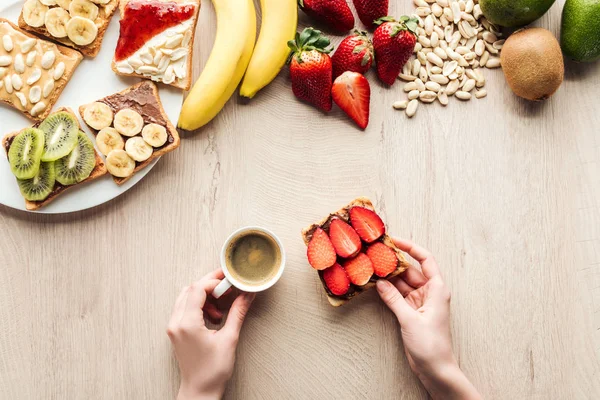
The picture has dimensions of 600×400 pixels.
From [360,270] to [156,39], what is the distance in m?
0.95

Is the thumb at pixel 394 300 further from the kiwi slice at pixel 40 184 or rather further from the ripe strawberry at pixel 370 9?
the kiwi slice at pixel 40 184

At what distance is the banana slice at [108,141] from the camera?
62.3 inches

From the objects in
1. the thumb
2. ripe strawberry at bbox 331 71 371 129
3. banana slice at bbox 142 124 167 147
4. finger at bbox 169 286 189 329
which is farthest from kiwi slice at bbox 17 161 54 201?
the thumb

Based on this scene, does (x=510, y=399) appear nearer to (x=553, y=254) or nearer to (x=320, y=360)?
(x=553, y=254)

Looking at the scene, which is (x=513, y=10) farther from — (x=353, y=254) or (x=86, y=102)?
(x=86, y=102)

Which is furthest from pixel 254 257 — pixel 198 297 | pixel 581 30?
pixel 581 30

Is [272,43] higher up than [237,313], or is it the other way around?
[272,43]

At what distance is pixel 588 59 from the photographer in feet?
5.39

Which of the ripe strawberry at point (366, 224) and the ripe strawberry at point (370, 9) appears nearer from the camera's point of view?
the ripe strawberry at point (366, 224)

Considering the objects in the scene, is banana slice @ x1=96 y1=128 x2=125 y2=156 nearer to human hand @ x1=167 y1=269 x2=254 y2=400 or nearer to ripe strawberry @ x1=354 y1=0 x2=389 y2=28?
human hand @ x1=167 y1=269 x2=254 y2=400

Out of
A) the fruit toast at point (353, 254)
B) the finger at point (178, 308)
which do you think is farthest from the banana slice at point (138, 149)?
the fruit toast at point (353, 254)

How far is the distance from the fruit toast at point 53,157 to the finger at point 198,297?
0.46 metres

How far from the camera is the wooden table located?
1679 millimetres

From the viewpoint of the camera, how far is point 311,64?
1.58m
